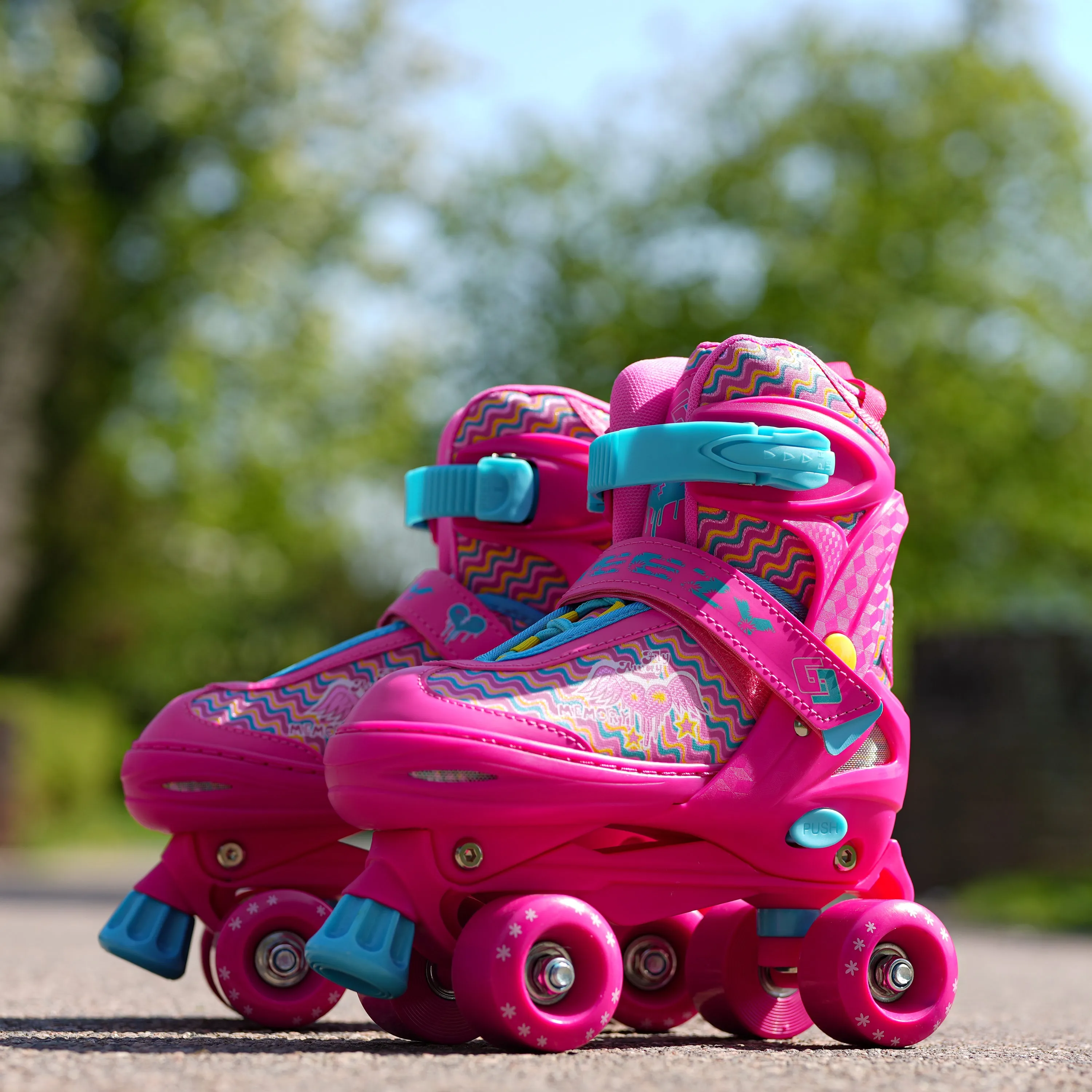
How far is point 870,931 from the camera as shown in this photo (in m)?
2.94

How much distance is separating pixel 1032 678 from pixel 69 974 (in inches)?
318

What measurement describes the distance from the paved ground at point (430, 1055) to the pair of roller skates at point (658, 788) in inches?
4.3

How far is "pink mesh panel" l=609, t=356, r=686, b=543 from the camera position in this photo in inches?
129

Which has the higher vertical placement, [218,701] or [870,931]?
[218,701]

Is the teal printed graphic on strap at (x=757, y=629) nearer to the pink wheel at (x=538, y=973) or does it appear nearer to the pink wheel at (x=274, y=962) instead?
the pink wheel at (x=538, y=973)

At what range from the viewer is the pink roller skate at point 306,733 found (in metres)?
3.33

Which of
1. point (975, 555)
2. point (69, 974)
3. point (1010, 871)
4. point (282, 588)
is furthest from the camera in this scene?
point (282, 588)

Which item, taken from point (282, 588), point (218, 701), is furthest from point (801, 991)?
point (282, 588)

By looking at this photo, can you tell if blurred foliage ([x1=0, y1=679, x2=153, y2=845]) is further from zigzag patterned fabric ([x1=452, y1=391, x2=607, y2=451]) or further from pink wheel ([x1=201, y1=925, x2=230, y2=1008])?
zigzag patterned fabric ([x1=452, y1=391, x2=607, y2=451])

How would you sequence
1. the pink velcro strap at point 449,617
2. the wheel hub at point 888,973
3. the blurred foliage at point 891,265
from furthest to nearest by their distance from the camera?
the blurred foliage at point 891,265, the pink velcro strap at point 449,617, the wheel hub at point 888,973

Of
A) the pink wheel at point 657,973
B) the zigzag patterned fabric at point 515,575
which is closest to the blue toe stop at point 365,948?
the pink wheel at point 657,973

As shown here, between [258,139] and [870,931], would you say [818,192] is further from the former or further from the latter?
[870,931]

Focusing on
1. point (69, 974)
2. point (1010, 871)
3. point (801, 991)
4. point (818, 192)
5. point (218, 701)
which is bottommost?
point (1010, 871)

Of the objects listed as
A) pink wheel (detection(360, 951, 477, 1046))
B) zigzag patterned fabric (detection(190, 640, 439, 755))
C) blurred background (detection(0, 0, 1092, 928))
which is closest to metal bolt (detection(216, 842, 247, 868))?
zigzag patterned fabric (detection(190, 640, 439, 755))
